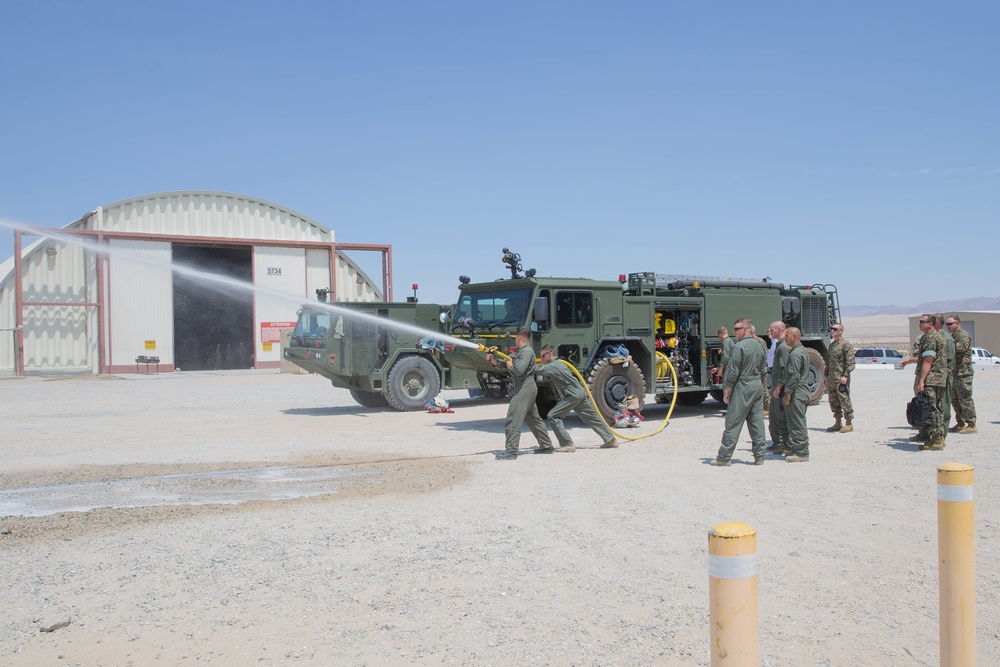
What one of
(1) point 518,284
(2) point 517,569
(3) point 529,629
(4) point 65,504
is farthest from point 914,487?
(4) point 65,504

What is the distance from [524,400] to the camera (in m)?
11.1

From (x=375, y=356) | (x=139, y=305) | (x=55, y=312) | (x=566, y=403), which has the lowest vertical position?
(x=566, y=403)

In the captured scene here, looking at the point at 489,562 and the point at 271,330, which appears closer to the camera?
the point at 489,562

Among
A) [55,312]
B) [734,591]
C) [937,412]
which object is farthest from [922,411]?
[55,312]

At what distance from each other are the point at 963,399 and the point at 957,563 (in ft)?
30.9

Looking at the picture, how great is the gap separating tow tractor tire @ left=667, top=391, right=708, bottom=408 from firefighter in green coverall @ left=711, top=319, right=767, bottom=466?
6836mm

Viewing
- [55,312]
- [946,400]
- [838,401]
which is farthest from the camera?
[55,312]

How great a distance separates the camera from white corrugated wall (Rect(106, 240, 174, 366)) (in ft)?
102

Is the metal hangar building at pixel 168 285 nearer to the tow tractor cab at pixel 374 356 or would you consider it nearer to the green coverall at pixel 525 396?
the tow tractor cab at pixel 374 356

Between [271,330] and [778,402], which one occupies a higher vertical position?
[271,330]

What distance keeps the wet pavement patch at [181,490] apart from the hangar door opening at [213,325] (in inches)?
1039

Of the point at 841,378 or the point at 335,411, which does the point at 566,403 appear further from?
the point at 335,411

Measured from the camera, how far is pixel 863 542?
639cm

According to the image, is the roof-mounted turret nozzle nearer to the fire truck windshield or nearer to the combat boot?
the fire truck windshield
